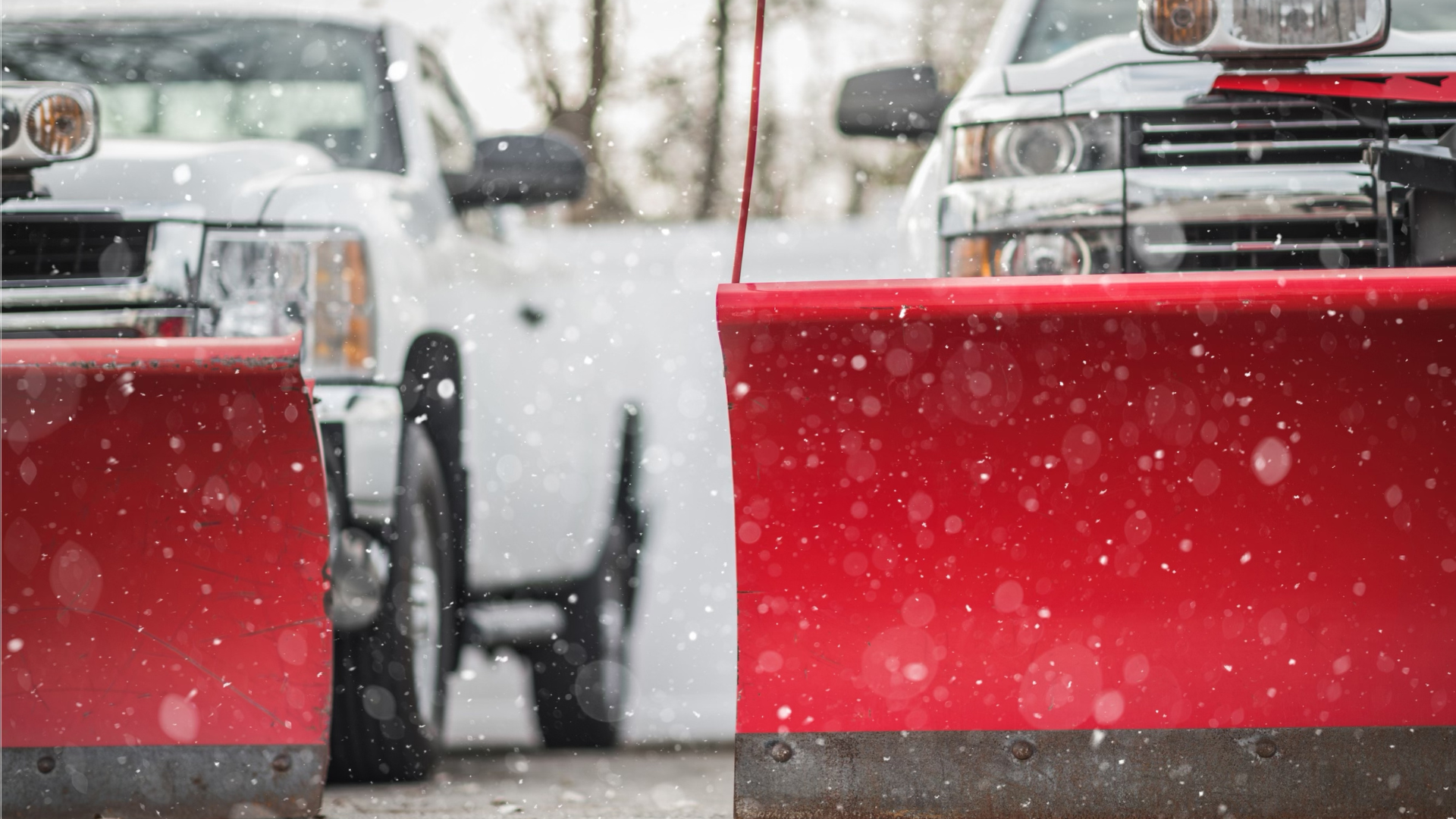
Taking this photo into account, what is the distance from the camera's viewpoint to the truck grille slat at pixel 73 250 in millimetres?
2959

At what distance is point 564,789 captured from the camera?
11.9 ft

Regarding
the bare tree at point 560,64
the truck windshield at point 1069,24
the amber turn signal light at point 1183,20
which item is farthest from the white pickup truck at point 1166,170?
the bare tree at point 560,64

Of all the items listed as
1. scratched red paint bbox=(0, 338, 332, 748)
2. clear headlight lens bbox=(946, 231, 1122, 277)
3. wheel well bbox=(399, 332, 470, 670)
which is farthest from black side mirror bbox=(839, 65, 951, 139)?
scratched red paint bbox=(0, 338, 332, 748)

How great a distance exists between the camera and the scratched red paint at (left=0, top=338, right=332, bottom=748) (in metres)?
2.34

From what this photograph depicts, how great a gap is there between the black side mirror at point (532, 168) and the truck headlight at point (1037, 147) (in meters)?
1.08

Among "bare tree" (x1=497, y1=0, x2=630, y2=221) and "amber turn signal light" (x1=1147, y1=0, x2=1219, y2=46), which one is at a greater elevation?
"bare tree" (x1=497, y1=0, x2=630, y2=221)

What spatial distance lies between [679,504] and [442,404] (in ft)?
7.43

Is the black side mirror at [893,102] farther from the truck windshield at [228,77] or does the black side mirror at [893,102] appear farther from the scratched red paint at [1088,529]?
the scratched red paint at [1088,529]

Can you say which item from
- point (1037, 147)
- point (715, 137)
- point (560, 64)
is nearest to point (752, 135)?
point (1037, 147)

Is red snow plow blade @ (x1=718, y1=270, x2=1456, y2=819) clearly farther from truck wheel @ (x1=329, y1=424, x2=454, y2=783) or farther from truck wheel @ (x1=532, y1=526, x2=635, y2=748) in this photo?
truck wheel @ (x1=532, y1=526, x2=635, y2=748)

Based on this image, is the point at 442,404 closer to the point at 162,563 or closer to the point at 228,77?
the point at 162,563

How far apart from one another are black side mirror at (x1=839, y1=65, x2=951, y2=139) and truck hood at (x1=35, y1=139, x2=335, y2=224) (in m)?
1.50

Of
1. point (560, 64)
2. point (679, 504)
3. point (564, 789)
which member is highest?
point (560, 64)

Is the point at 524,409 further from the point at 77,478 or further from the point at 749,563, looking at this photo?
the point at 749,563
